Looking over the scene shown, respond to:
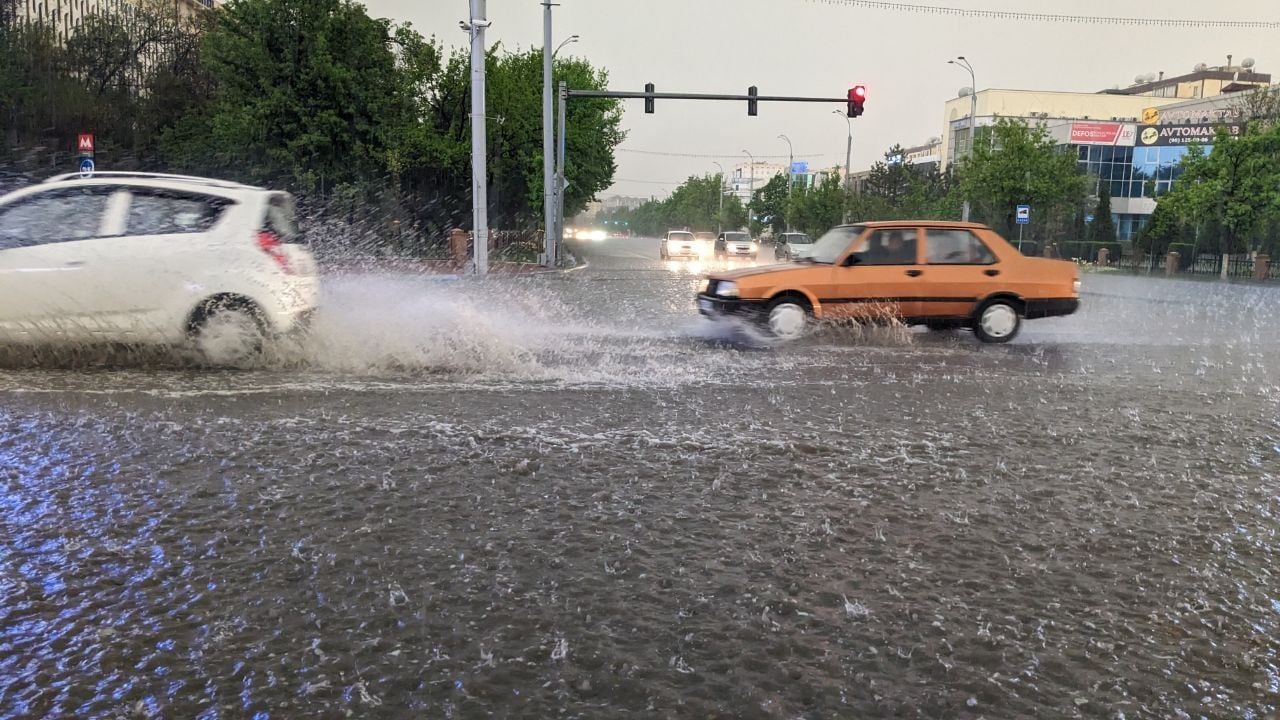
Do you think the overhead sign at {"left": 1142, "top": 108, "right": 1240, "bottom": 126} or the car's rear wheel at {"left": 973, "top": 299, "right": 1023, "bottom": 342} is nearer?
the car's rear wheel at {"left": 973, "top": 299, "right": 1023, "bottom": 342}

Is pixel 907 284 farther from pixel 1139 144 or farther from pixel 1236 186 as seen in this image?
pixel 1139 144

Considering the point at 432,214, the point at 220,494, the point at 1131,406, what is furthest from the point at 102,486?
the point at 432,214

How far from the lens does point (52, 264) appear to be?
8.15 m

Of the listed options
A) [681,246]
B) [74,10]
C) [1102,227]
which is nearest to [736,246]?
[681,246]

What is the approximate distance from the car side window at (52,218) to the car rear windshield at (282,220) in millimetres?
1327

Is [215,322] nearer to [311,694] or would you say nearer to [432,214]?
[311,694]

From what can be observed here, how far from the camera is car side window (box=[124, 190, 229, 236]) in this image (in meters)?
8.38

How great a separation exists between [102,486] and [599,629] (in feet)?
9.74

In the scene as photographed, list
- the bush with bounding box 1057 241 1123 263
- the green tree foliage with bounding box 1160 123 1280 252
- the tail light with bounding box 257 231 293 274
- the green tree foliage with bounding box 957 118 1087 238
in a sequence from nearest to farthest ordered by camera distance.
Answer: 1. the tail light with bounding box 257 231 293 274
2. the green tree foliage with bounding box 1160 123 1280 252
3. the green tree foliage with bounding box 957 118 1087 238
4. the bush with bounding box 1057 241 1123 263

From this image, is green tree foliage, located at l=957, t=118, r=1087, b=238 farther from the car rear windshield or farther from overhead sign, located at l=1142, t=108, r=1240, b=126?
the car rear windshield

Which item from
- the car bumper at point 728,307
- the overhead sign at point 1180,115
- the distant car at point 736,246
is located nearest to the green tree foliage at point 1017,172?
the distant car at point 736,246

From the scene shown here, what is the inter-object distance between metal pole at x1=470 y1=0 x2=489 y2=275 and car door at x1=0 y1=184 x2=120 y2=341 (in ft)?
53.8

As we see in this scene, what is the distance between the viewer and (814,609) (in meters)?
3.53

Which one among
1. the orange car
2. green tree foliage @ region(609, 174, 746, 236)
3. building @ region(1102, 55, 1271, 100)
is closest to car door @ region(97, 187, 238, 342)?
the orange car
